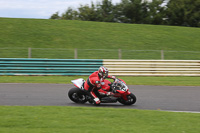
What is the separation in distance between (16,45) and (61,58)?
555cm

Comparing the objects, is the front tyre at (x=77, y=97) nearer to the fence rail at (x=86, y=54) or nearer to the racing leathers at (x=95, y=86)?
the racing leathers at (x=95, y=86)

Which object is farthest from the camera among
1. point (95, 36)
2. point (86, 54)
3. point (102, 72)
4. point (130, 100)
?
point (95, 36)

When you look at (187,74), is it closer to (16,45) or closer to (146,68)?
(146,68)

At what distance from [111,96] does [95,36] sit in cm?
1639

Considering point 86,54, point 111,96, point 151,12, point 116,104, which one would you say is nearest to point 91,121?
point 111,96

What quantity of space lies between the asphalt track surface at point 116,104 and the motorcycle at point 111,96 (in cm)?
19

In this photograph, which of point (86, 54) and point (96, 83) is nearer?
point (96, 83)

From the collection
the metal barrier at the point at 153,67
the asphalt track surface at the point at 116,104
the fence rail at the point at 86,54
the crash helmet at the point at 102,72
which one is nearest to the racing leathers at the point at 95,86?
the crash helmet at the point at 102,72

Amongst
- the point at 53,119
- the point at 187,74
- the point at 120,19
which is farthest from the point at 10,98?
the point at 120,19

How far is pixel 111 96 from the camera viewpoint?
347 inches

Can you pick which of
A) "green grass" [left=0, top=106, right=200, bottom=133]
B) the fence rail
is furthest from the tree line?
"green grass" [left=0, top=106, right=200, bottom=133]

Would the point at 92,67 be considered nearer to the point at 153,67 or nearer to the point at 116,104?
the point at 153,67

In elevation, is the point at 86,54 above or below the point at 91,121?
above

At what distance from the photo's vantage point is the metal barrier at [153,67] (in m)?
16.8
